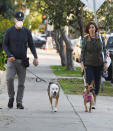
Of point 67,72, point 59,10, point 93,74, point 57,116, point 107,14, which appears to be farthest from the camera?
point 67,72

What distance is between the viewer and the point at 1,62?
17625mm

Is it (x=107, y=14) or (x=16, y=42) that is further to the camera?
(x=107, y=14)

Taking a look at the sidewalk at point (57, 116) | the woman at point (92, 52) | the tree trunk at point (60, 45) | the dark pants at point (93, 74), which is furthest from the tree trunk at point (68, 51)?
the woman at point (92, 52)

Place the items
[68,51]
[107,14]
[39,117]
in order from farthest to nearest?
[68,51]
[107,14]
[39,117]

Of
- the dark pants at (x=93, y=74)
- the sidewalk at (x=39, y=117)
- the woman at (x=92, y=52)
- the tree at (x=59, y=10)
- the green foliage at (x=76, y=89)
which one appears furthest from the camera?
the tree at (x=59, y=10)

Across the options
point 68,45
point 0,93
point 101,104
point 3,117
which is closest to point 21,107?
point 3,117

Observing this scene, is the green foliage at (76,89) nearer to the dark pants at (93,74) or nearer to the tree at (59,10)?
the tree at (59,10)

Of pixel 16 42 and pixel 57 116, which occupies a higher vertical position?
pixel 16 42

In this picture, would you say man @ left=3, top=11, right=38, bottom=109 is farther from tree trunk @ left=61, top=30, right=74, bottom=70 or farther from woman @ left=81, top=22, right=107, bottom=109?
tree trunk @ left=61, top=30, right=74, bottom=70

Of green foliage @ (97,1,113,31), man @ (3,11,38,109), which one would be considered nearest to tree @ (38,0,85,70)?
green foliage @ (97,1,113,31)

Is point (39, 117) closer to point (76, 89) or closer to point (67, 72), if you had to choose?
point (76, 89)

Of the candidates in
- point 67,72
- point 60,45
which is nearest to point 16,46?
point 67,72

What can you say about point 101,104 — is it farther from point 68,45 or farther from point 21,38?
point 68,45

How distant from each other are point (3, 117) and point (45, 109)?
1685 mm
